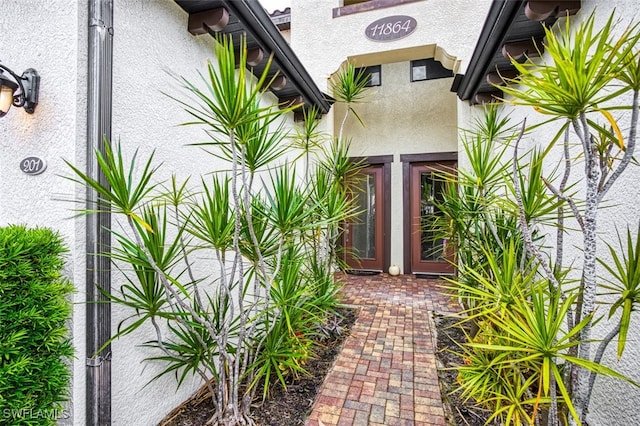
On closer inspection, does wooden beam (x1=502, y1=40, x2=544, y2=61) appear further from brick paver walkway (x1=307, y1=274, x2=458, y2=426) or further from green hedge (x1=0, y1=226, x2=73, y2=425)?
green hedge (x1=0, y1=226, x2=73, y2=425)

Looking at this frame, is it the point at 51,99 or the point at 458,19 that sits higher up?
the point at 458,19

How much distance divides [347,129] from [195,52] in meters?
6.33

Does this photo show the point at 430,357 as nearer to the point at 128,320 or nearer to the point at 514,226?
the point at 514,226

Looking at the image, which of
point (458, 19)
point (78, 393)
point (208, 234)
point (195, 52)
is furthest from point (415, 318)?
point (458, 19)

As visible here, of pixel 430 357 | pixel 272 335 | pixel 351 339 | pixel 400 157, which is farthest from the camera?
pixel 400 157

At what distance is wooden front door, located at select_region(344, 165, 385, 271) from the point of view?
30.0 feet

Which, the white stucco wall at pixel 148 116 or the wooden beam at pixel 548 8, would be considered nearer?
the white stucco wall at pixel 148 116

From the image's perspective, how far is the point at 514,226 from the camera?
364cm

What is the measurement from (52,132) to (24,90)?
1.16 ft

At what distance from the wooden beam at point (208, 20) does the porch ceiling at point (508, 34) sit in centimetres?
313

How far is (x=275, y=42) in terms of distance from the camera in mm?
4172

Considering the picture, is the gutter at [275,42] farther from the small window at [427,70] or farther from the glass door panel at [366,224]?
the small window at [427,70]

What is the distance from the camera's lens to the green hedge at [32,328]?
5.57 feet

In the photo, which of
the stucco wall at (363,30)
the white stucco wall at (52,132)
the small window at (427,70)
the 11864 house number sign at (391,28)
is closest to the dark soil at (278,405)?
the white stucco wall at (52,132)
